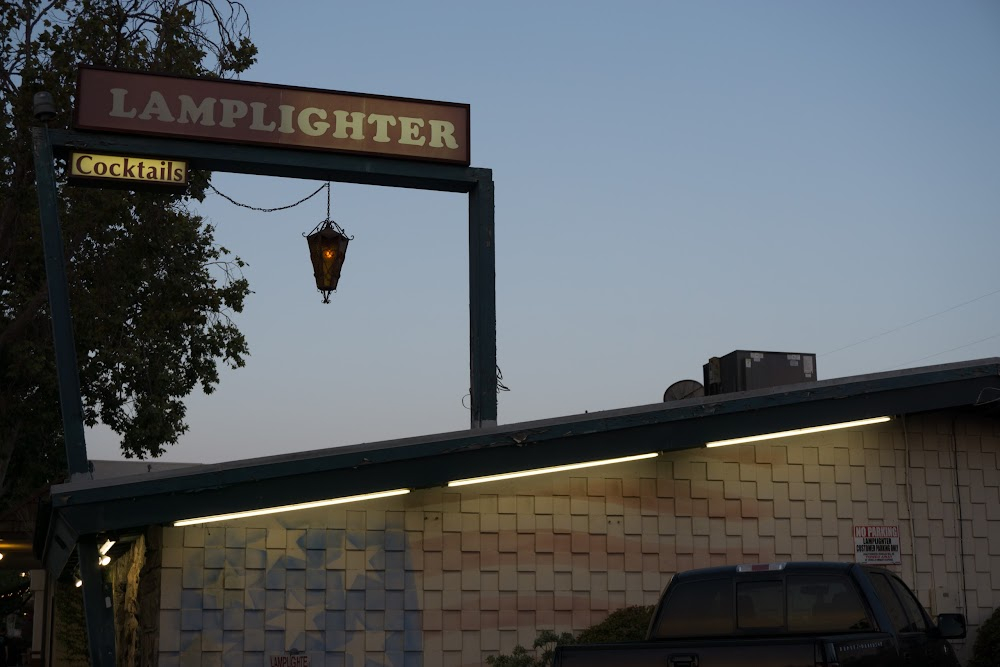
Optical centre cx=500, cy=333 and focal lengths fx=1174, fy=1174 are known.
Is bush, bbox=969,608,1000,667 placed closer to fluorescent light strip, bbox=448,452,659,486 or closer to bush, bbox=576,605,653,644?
bush, bbox=576,605,653,644

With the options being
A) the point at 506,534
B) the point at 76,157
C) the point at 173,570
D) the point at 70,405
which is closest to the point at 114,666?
the point at 173,570

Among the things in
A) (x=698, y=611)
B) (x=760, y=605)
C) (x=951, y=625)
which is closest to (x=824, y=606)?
(x=760, y=605)

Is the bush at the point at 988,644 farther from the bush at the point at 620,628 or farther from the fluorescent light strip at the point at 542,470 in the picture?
the fluorescent light strip at the point at 542,470

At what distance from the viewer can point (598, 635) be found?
13414 mm

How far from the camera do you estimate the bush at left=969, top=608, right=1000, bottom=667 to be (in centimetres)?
1392

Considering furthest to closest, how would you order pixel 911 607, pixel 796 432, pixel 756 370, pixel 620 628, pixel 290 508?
pixel 756 370, pixel 796 432, pixel 620 628, pixel 290 508, pixel 911 607

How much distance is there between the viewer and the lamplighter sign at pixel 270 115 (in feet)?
46.0

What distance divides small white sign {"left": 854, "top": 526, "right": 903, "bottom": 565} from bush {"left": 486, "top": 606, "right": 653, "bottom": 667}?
291cm

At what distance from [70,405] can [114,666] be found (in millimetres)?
3023

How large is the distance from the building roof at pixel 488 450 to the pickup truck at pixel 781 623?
122 inches

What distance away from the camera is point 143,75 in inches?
561

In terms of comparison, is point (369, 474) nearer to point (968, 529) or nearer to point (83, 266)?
point (968, 529)

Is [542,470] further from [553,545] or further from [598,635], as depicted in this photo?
[598,635]

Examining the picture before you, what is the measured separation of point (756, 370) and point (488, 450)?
598cm
